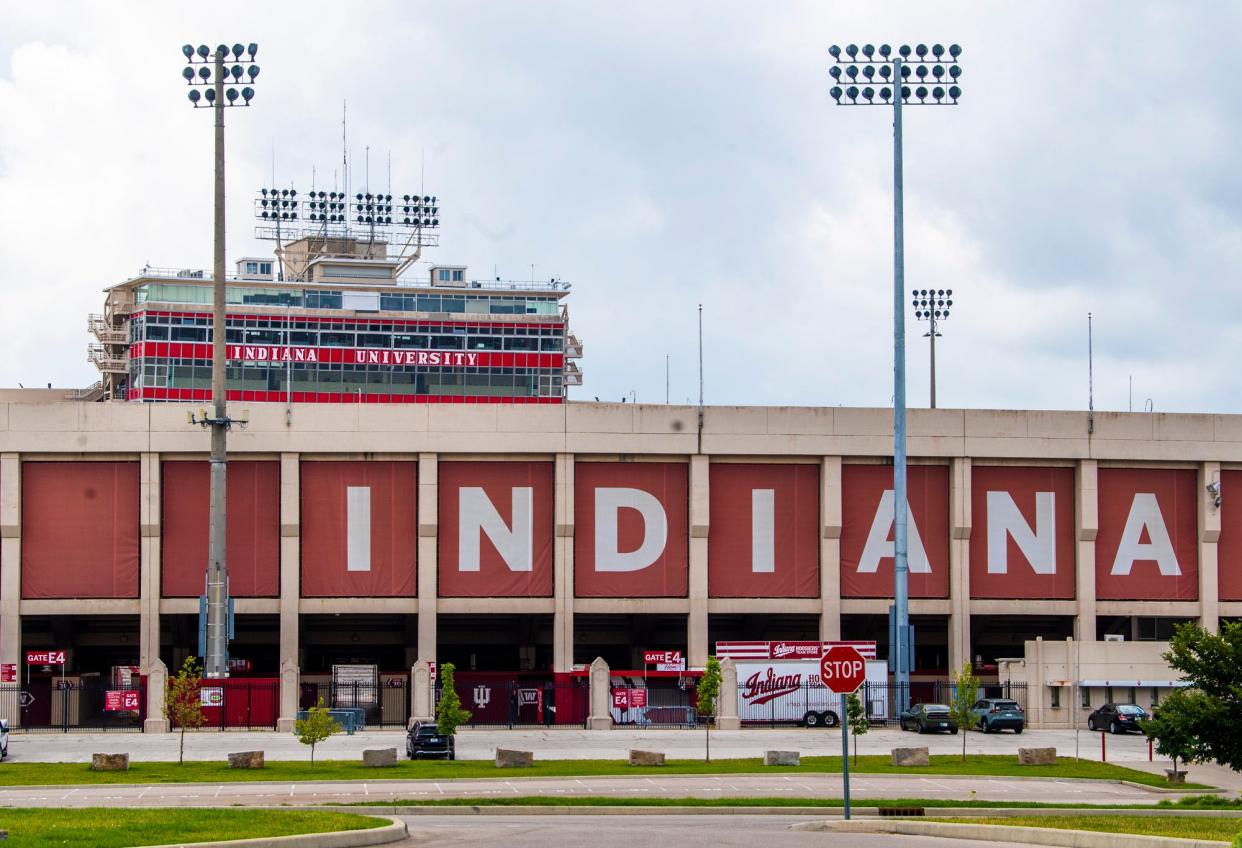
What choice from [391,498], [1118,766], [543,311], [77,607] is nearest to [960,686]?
[1118,766]

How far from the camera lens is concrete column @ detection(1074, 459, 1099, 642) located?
3103 inches

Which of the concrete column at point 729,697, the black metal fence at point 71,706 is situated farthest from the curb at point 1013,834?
the black metal fence at point 71,706

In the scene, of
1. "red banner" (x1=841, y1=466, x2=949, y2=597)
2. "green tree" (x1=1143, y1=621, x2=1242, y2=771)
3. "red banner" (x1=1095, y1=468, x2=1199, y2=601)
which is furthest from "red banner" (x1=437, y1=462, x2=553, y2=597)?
"green tree" (x1=1143, y1=621, x2=1242, y2=771)

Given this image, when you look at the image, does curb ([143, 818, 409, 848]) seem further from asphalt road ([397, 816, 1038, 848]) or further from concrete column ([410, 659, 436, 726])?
concrete column ([410, 659, 436, 726])

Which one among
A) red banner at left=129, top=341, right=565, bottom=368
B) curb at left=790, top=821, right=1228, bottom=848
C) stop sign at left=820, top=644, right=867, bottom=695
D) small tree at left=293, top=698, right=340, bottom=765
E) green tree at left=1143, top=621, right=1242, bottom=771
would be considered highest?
red banner at left=129, top=341, right=565, bottom=368

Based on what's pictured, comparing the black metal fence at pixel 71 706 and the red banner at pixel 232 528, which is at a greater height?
the red banner at pixel 232 528

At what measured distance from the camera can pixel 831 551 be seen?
3051 inches

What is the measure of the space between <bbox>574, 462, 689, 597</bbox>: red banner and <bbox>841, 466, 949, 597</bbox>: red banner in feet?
23.4

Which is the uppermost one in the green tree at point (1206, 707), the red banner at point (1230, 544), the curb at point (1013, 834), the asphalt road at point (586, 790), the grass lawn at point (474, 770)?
the red banner at point (1230, 544)

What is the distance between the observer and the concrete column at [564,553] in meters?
76.2

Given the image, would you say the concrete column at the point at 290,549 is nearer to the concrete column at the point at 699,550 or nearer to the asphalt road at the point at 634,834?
the concrete column at the point at 699,550

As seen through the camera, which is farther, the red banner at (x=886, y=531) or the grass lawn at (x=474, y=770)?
the red banner at (x=886, y=531)

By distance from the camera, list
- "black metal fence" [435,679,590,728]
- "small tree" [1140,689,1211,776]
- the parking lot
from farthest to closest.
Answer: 1. "black metal fence" [435,679,590,728]
2. the parking lot
3. "small tree" [1140,689,1211,776]

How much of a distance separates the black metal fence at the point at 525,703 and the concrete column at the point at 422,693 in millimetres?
1931
